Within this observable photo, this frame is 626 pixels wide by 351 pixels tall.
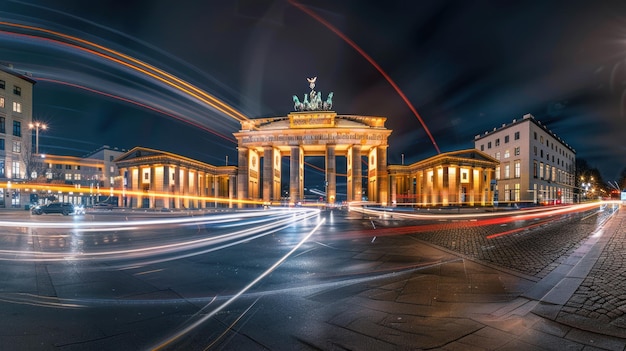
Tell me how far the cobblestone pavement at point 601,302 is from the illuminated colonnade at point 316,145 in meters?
52.8

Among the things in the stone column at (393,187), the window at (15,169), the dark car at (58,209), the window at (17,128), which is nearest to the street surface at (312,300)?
the dark car at (58,209)

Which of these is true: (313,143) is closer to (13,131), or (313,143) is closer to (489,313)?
(13,131)

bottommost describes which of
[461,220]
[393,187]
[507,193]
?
[461,220]

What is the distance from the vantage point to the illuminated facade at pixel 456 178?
52219 mm

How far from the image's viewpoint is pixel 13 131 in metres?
51.1

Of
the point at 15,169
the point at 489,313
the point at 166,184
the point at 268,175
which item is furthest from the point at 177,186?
the point at 489,313

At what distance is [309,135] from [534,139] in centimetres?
5030

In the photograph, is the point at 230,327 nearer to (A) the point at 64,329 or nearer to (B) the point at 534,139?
(A) the point at 64,329

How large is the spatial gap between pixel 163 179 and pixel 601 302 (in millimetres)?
60253

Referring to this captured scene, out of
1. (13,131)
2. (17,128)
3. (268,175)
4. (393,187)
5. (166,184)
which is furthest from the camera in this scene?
(393,187)

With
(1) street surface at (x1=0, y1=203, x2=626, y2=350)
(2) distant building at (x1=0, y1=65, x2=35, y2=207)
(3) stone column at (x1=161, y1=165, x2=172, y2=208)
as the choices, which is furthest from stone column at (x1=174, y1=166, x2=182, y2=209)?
(1) street surface at (x1=0, y1=203, x2=626, y2=350)

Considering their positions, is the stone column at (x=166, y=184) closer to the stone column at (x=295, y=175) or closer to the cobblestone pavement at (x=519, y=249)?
the stone column at (x=295, y=175)

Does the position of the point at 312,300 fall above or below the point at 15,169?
below

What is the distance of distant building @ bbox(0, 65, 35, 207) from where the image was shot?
48969mm
